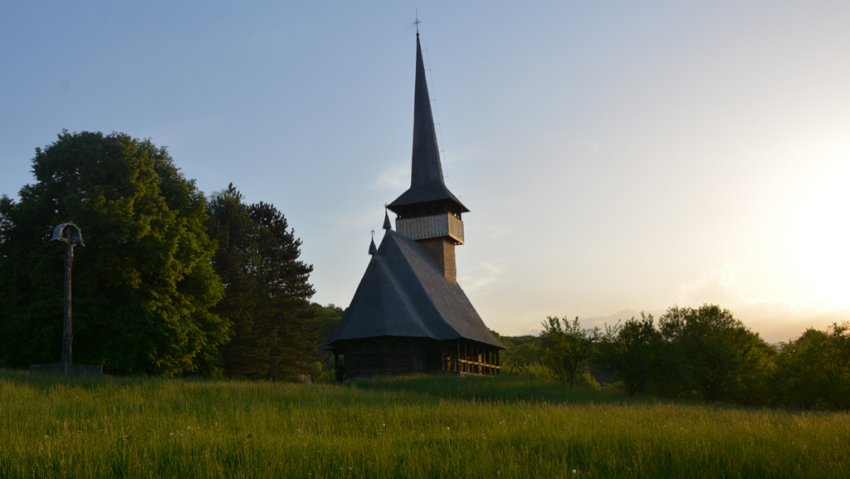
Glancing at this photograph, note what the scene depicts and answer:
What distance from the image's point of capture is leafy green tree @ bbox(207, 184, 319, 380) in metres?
36.7

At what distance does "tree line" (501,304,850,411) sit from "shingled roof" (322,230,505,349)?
17.7 ft

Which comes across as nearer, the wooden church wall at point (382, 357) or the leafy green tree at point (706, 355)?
the wooden church wall at point (382, 357)

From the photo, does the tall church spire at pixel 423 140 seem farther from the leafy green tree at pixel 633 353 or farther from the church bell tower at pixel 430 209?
the leafy green tree at pixel 633 353

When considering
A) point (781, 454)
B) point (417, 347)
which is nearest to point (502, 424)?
point (781, 454)

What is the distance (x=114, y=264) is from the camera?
23516mm

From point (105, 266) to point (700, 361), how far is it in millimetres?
30804

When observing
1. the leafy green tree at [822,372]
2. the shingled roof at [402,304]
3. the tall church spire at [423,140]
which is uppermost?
the tall church spire at [423,140]

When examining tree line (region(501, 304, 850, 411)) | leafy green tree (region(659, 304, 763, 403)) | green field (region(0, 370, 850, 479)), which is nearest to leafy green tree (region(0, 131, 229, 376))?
green field (region(0, 370, 850, 479))

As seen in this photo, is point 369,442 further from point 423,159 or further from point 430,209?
point 423,159

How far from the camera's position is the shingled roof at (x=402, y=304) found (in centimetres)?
2869

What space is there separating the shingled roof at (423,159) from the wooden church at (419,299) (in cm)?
8

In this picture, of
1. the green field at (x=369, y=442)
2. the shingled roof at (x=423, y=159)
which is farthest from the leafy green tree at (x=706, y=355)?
the green field at (x=369, y=442)

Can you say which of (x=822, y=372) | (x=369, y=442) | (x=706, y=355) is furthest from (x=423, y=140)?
(x=369, y=442)

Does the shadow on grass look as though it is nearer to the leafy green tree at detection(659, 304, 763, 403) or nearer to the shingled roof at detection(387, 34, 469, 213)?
the leafy green tree at detection(659, 304, 763, 403)
